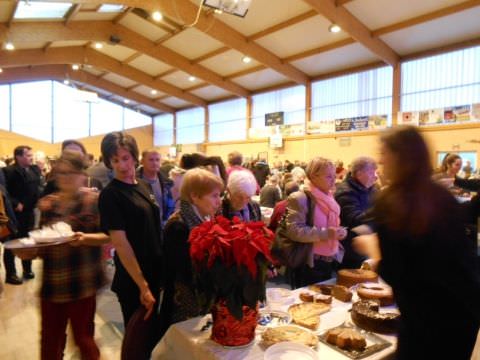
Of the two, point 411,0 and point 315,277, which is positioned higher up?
point 411,0

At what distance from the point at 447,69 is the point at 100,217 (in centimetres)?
909

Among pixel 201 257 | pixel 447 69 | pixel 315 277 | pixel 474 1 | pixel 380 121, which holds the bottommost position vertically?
pixel 315 277

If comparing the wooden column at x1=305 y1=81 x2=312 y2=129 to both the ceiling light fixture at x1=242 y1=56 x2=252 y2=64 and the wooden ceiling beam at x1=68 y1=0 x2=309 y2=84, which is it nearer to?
the wooden ceiling beam at x1=68 y1=0 x2=309 y2=84

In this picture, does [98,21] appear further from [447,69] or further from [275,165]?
[447,69]

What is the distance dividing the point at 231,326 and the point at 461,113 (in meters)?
8.63

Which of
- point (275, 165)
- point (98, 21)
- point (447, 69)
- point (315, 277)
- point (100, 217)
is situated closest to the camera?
point (100, 217)

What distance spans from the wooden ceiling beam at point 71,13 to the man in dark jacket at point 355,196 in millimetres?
7916

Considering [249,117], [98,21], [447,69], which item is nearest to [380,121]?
[447,69]

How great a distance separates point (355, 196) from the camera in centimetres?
257

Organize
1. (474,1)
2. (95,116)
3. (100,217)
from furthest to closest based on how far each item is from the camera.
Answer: (95,116), (474,1), (100,217)

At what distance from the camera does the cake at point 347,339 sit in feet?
3.99

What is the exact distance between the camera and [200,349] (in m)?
1.24

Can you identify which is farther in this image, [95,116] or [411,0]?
[95,116]

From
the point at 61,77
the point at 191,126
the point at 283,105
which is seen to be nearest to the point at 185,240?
the point at 283,105
